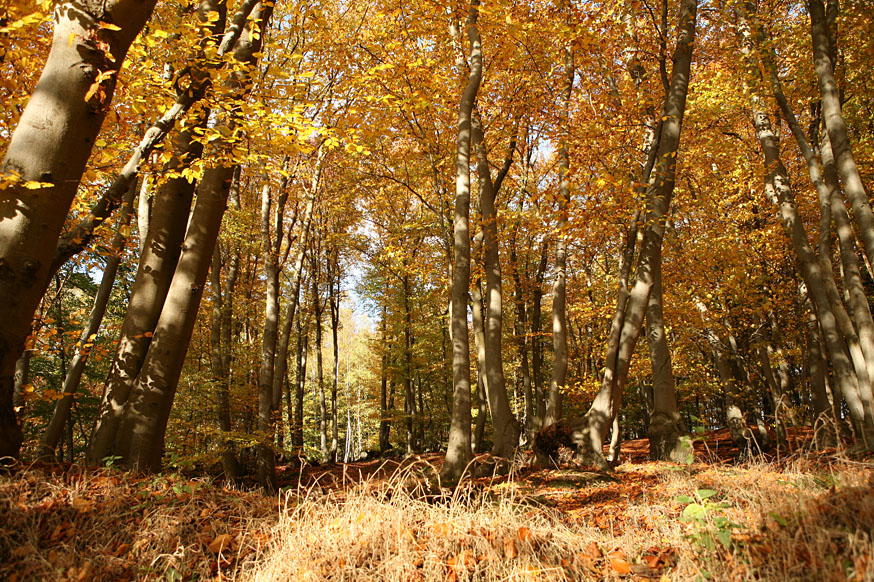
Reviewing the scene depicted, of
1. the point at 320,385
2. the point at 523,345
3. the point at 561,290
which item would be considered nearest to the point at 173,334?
the point at 561,290

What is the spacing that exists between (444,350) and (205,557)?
A: 2013cm

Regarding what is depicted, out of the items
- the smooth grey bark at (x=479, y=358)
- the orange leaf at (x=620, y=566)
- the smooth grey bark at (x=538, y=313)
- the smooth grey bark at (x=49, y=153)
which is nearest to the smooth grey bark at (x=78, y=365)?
the smooth grey bark at (x=49, y=153)

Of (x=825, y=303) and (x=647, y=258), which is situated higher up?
(x=647, y=258)

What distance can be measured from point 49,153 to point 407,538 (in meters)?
3.54

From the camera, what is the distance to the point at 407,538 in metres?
2.99

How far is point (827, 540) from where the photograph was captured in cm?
214

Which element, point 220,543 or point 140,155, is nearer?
point 220,543

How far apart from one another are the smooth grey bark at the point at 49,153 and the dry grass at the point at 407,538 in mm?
892

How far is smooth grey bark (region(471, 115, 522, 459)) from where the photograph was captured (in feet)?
29.1

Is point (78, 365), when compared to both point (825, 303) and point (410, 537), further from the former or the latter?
point (825, 303)

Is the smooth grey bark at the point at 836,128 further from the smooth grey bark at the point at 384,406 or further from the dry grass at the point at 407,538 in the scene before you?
the smooth grey bark at the point at 384,406

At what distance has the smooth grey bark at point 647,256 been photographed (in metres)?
7.30

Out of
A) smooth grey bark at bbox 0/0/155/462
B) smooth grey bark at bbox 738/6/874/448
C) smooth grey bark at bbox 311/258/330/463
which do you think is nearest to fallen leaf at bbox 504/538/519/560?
smooth grey bark at bbox 0/0/155/462

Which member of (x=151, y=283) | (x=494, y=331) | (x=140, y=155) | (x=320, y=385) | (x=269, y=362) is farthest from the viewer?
(x=320, y=385)
